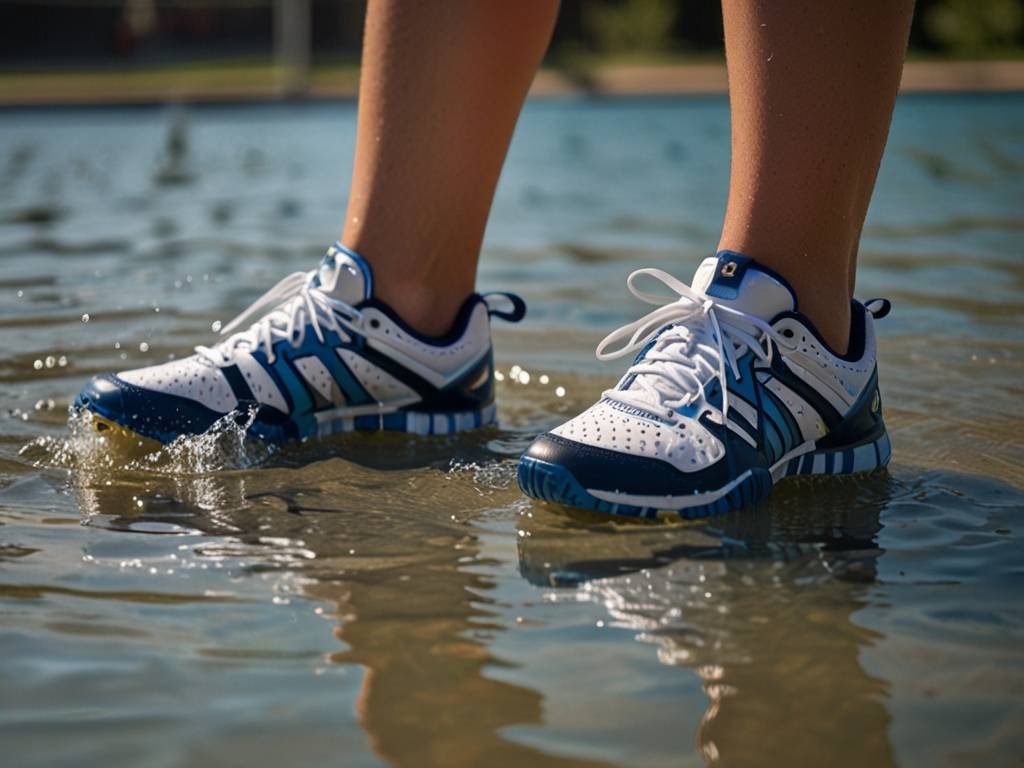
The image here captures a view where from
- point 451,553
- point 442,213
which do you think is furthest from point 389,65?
point 451,553

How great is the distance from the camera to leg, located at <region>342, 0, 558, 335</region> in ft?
5.86

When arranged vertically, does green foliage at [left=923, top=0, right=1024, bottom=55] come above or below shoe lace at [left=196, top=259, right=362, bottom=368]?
above

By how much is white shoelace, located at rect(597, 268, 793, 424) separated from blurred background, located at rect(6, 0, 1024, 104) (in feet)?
72.3

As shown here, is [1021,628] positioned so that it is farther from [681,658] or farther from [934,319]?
[934,319]

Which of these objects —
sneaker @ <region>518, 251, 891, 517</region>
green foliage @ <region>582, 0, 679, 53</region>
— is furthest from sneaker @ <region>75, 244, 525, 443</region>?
green foliage @ <region>582, 0, 679, 53</region>

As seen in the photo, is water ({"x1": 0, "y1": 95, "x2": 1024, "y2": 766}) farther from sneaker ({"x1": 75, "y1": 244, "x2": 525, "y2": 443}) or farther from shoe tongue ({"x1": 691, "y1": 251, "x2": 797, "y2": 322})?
shoe tongue ({"x1": 691, "y1": 251, "x2": 797, "y2": 322})

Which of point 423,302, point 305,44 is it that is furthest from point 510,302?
point 305,44

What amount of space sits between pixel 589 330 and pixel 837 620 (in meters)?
1.65

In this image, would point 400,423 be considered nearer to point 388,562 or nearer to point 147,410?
point 147,410

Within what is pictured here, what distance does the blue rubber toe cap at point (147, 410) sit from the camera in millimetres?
1712

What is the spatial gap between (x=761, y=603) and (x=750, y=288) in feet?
1.50

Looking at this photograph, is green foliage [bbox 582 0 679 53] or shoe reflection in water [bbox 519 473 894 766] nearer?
shoe reflection in water [bbox 519 473 894 766]

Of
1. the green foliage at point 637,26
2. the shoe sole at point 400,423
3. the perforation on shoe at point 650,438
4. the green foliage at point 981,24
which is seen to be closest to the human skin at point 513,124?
the shoe sole at point 400,423

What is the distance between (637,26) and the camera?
31.1 meters
